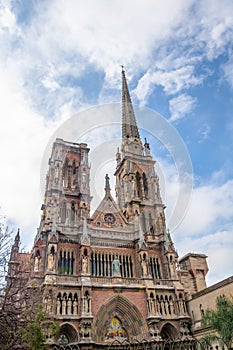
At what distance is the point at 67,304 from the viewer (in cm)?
2538

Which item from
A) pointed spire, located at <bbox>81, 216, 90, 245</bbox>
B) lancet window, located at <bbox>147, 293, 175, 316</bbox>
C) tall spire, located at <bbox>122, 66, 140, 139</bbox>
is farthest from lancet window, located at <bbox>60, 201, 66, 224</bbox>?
tall spire, located at <bbox>122, 66, 140, 139</bbox>

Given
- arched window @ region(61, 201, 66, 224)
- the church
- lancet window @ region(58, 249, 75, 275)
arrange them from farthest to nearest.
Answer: arched window @ region(61, 201, 66, 224) < lancet window @ region(58, 249, 75, 275) < the church

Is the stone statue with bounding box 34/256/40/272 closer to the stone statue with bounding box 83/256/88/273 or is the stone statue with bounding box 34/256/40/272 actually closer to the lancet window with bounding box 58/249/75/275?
the lancet window with bounding box 58/249/75/275

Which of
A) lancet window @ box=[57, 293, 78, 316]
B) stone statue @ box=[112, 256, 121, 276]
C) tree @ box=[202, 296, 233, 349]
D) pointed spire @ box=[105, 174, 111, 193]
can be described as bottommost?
tree @ box=[202, 296, 233, 349]

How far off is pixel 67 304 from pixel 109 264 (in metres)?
6.19

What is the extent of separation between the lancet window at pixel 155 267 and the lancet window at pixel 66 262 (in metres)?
8.56

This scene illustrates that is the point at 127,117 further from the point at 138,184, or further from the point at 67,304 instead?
the point at 67,304

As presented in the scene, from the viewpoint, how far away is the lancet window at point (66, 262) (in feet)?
93.6

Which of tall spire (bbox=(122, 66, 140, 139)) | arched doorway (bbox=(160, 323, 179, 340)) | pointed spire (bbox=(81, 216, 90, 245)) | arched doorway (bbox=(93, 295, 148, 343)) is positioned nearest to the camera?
arched doorway (bbox=(93, 295, 148, 343))

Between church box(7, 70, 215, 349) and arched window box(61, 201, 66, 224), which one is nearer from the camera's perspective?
church box(7, 70, 215, 349)

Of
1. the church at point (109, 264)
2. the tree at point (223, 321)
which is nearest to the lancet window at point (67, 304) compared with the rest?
the church at point (109, 264)

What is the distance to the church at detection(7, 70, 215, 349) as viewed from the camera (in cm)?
2544

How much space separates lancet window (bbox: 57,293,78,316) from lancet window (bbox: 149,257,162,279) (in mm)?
9249

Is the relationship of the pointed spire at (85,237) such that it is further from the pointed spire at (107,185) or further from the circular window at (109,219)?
the pointed spire at (107,185)
